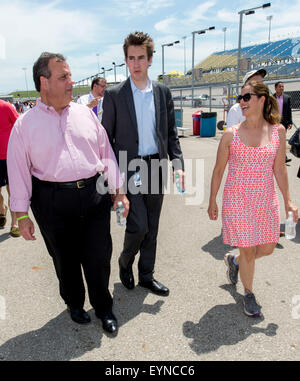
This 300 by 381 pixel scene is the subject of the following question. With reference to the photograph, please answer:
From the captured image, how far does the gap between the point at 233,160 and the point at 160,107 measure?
2.61 ft

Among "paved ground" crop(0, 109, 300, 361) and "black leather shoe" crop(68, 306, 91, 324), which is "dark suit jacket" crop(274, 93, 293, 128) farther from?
"black leather shoe" crop(68, 306, 91, 324)

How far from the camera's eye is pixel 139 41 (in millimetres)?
2678

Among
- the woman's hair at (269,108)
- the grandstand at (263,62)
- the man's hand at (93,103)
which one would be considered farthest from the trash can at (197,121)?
the grandstand at (263,62)

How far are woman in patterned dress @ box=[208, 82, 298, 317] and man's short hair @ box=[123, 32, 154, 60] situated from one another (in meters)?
0.88

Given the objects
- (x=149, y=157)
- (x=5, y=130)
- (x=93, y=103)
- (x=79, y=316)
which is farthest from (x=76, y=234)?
(x=93, y=103)

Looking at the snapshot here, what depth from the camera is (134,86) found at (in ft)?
9.35

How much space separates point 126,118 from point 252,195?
1.24m

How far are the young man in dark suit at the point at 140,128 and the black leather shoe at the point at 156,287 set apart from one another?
0.41 metres

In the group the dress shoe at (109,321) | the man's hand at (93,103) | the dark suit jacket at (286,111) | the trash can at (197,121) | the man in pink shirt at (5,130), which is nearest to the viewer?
the dress shoe at (109,321)

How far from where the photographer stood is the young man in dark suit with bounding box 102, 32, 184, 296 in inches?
109

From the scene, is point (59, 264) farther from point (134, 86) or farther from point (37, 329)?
point (134, 86)

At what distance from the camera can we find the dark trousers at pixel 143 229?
9.45 feet

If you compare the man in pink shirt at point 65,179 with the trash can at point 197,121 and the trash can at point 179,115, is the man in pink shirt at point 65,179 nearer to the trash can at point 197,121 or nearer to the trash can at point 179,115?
the trash can at point 197,121

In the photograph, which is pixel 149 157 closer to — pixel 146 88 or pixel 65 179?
pixel 146 88
